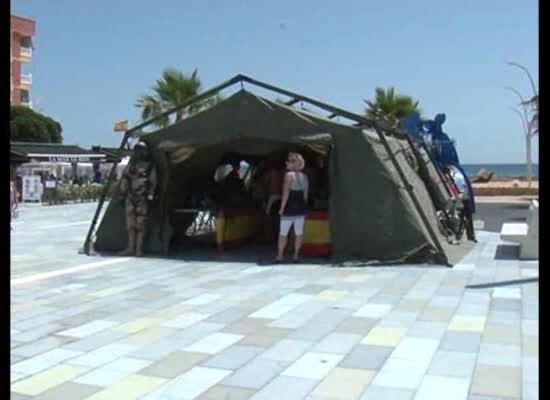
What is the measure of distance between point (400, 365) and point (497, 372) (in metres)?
0.64

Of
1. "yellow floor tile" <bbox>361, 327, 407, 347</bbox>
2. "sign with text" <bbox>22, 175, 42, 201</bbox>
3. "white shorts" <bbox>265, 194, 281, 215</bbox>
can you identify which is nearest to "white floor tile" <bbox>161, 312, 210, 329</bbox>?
"yellow floor tile" <bbox>361, 327, 407, 347</bbox>

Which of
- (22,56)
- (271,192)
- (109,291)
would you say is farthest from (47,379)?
(22,56)

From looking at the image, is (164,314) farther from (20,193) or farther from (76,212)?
(20,193)

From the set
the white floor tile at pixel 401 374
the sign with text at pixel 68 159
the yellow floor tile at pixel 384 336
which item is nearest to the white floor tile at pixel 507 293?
the yellow floor tile at pixel 384 336

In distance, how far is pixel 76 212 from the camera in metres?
21.3

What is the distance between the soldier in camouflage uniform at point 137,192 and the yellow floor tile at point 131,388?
6.05 metres

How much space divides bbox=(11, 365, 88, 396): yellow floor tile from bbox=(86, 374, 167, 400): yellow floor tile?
380mm

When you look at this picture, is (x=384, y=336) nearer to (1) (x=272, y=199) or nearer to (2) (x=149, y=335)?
(2) (x=149, y=335)

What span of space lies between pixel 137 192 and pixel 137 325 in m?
4.71

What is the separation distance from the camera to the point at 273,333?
212 inches

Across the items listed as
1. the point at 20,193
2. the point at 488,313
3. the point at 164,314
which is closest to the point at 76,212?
the point at 20,193

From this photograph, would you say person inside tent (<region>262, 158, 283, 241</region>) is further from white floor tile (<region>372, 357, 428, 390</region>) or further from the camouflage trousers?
white floor tile (<region>372, 357, 428, 390</region>)

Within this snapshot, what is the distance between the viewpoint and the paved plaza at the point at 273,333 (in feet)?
13.5

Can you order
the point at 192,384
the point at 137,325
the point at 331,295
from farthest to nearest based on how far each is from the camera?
the point at 331,295, the point at 137,325, the point at 192,384
